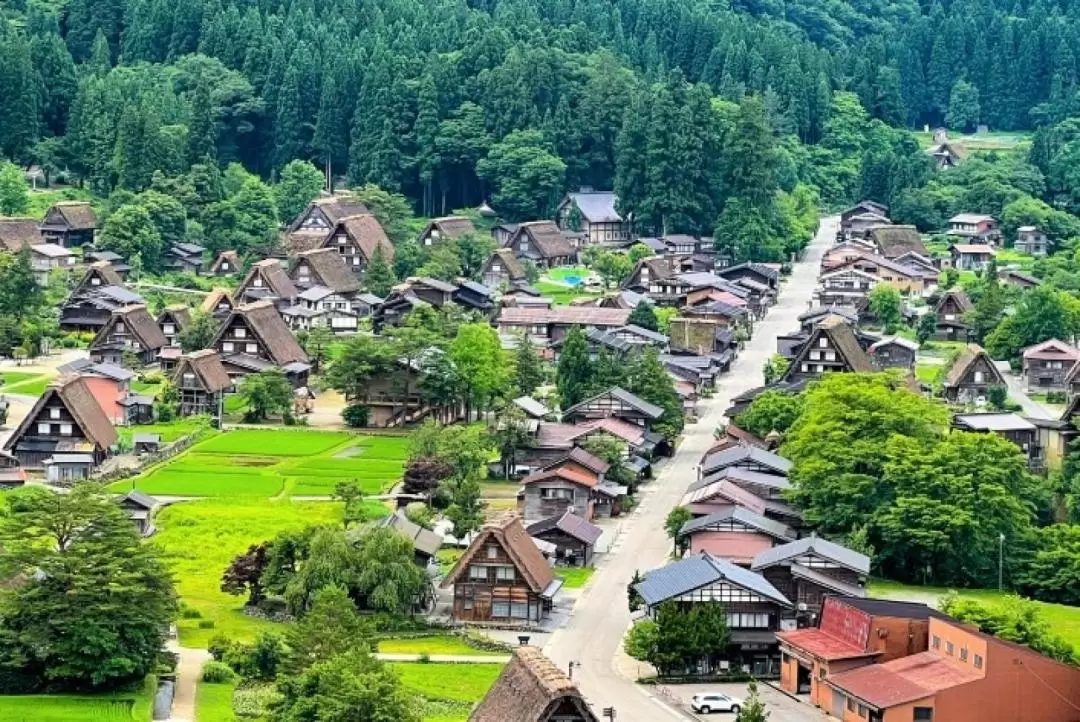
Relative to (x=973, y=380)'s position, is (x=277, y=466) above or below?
below

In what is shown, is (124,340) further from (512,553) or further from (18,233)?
(512,553)

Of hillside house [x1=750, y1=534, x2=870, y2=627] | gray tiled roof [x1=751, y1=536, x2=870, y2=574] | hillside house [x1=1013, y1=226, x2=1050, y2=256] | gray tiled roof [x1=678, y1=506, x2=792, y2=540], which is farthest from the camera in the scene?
hillside house [x1=1013, y1=226, x2=1050, y2=256]

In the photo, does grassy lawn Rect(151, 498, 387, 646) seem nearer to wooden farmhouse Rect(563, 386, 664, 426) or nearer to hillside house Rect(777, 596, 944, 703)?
wooden farmhouse Rect(563, 386, 664, 426)

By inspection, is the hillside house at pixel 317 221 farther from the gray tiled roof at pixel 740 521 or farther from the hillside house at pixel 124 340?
the gray tiled roof at pixel 740 521

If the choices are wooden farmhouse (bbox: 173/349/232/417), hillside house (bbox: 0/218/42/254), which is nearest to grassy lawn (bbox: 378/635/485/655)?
wooden farmhouse (bbox: 173/349/232/417)

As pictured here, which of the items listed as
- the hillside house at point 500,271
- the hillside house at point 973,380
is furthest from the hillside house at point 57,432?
the hillside house at point 500,271

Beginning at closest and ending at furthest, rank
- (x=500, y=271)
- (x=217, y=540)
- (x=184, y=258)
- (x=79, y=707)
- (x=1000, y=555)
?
1. (x=79, y=707)
2. (x=1000, y=555)
3. (x=217, y=540)
4. (x=500, y=271)
5. (x=184, y=258)

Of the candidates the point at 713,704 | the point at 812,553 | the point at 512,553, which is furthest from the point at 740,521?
the point at 713,704
